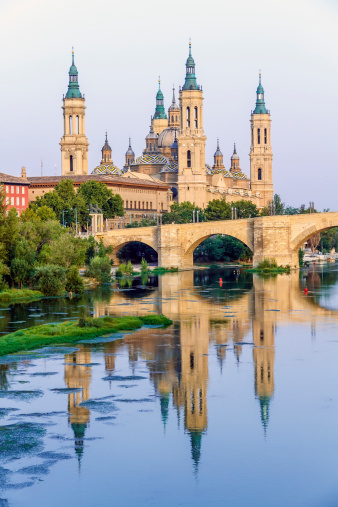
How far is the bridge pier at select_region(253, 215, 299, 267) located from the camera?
6526 centimetres

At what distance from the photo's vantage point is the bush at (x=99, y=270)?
55.5 m

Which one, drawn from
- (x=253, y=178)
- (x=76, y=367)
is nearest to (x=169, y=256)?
(x=76, y=367)

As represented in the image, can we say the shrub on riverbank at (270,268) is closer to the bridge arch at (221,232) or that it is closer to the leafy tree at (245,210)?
the bridge arch at (221,232)

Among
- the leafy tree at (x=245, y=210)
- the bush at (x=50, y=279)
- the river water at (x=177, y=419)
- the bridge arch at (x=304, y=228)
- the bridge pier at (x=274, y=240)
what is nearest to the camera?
the river water at (x=177, y=419)

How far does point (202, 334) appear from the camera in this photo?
30812mm

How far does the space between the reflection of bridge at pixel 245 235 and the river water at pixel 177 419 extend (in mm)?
32224

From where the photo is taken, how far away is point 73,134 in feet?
351

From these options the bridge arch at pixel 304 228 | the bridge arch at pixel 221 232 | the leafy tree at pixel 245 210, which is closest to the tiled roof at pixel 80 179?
the leafy tree at pixel 245 210

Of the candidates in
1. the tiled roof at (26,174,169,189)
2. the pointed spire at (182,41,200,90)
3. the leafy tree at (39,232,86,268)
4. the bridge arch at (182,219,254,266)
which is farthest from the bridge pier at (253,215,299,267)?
the pointed spire at (182,41,200,90)

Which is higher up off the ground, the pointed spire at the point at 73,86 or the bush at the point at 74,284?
the pointed spire at the point at 73,86

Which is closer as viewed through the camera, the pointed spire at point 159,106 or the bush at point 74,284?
the bush at point 74,284

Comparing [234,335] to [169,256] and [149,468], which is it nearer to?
[149,468]

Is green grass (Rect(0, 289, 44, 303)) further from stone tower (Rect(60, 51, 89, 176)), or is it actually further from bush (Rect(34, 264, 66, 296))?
stone tower (Rect(60, 51, 89, 176))

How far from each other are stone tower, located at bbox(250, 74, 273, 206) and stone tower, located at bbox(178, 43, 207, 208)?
86.9 ft
